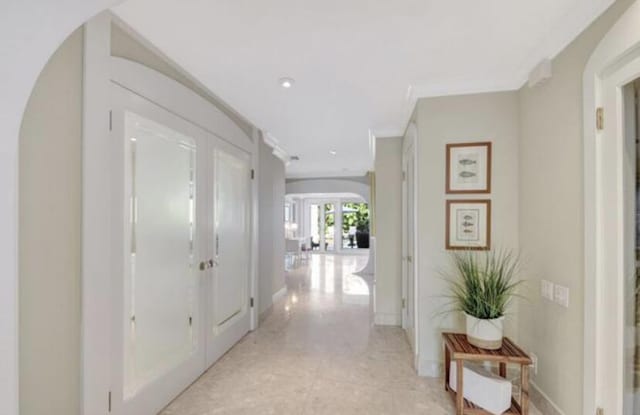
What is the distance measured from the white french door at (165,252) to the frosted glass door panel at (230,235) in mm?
18

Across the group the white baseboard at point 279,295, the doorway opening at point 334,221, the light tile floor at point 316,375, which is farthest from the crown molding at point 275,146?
the doorway opening at point 334,221

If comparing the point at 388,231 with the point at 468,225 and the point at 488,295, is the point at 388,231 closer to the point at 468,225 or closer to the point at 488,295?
the point at 468,225

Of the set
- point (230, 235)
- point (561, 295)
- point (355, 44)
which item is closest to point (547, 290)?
point (561, 295)

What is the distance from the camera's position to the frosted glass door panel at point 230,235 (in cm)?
300

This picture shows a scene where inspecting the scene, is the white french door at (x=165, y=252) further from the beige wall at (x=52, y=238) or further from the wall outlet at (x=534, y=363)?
the wall outlet at (x=534, y=363)

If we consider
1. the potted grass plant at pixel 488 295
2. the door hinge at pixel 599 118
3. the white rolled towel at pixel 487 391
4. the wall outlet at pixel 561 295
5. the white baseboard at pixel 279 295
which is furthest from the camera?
the white baseboard at pixel 279 295

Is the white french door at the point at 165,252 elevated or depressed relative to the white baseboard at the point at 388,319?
elevated

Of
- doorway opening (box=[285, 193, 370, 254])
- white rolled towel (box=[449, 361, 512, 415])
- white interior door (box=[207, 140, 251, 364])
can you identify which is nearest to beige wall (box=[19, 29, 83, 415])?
white interior door (box=[207, 140, 251, 364])

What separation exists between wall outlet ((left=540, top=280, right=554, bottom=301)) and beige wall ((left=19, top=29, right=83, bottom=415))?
2787mm

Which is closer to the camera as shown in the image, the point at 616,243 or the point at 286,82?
the point at 616,243

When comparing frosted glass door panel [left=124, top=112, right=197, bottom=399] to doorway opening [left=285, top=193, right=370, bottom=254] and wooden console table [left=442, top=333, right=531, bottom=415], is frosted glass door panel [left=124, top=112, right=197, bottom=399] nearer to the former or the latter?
wooden console table [left=442, top=333, right=531, bottom=415]

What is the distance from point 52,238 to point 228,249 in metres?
1.81

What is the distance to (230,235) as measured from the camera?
3248 mm

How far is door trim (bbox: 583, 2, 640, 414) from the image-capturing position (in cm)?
156
